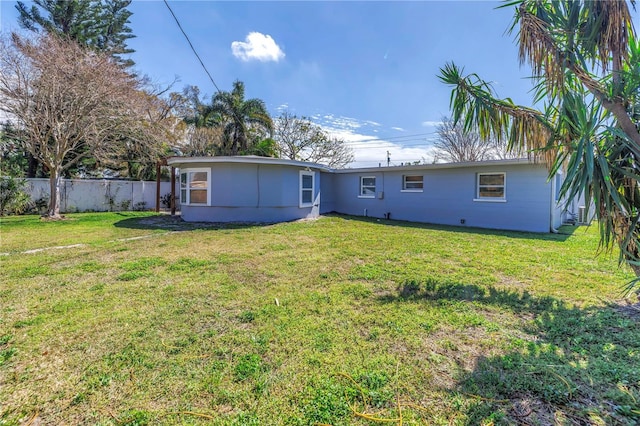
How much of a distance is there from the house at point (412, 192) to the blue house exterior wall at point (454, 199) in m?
0.03

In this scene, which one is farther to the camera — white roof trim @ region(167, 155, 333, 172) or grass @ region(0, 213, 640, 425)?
white roof trim @ region(167, 155, 333, 172)

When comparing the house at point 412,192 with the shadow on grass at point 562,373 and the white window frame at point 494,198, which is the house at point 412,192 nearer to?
the white window frame at point 494,198

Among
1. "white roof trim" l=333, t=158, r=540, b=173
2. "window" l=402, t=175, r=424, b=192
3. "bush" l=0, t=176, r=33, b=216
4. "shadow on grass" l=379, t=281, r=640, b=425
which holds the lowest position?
"shadow on grass" l=379, t=281, r=640, b=425

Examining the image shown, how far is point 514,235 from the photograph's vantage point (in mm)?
8938

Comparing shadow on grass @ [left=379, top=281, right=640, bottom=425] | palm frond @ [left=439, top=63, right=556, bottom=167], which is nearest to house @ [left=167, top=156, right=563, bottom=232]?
palm frond @ [left=439, top=63, right=556, bottom=167]

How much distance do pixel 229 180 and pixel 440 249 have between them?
7.87 metres

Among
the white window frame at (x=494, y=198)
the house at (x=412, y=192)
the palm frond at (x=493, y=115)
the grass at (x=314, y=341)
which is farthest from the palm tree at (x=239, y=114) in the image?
the palm frond at (x=493, y=115)

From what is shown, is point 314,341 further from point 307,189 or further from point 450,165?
point 450,165

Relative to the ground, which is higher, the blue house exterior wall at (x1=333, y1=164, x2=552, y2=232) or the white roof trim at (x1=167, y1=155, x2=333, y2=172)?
the white roof trim at (x1=167, y1=155, x2=333, y2=172)

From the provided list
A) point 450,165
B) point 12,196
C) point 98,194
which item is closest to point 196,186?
point 98,194

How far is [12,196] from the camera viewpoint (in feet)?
39.2

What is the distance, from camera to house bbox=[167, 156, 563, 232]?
10.1 metres

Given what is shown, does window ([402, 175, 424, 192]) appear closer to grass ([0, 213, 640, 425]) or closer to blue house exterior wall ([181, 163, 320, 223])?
blue house exterior wall ([181, 163, 320, 223])

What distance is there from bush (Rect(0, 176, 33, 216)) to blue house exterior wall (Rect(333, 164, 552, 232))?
14006 millimetres
